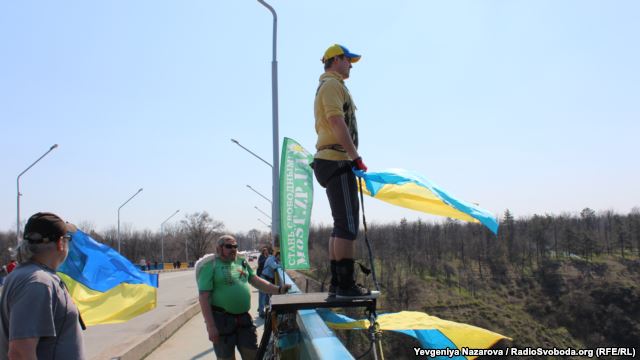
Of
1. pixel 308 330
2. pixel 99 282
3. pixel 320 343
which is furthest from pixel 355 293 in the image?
pixel 99 282

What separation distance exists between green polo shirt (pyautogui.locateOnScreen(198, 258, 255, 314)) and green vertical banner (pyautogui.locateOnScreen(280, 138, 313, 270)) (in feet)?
4.98

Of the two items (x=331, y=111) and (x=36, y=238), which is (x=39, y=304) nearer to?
(x=36, y=238)

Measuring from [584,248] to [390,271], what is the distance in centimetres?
5793

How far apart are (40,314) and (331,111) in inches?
96.7

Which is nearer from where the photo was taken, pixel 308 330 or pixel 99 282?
pixel 308 330

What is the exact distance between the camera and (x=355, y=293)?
3.67 meters

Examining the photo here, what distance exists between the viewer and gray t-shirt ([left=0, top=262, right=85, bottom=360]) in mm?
2408

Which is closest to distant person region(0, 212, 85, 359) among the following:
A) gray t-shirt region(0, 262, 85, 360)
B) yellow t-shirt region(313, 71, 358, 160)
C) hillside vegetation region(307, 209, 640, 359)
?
gray t-shirt region(0, 262, 85, 360)

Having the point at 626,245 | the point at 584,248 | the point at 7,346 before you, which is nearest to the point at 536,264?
the point at 584,248

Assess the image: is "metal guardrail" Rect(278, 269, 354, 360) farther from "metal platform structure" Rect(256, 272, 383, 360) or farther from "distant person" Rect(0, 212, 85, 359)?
"distant person" Rect(0, 212, 85, 359)

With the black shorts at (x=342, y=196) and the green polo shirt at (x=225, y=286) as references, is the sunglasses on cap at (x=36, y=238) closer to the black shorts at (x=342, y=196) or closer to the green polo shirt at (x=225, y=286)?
the black shorts at (x=342, y=196)

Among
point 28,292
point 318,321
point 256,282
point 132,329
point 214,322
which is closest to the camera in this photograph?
point 28,292

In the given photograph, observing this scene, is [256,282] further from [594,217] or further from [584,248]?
[594,217]

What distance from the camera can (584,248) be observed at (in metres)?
117
